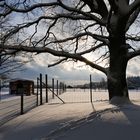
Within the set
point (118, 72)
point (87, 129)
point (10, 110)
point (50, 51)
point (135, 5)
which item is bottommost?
point (87, 129)

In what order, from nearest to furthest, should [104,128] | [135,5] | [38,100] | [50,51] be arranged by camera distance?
[104,128], [135,5], [50,51], [38,100]

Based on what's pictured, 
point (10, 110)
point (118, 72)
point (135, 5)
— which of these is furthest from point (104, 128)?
point (10, 110)

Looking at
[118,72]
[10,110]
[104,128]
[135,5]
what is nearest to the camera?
[104,128]

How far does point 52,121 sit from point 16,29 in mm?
9966

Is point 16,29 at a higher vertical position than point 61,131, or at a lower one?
higher

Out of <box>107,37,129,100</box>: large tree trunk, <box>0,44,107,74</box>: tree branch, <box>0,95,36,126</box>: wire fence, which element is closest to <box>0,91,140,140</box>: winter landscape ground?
<box>0,95,36,126</box>: wire fence

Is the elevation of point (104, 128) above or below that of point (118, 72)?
below

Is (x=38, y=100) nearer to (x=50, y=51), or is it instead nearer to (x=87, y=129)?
(x=50, y=51)

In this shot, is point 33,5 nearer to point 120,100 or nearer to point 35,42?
point 35,42

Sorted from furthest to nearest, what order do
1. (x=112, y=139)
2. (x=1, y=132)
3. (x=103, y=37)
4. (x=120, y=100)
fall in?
1. (x=103, y=37)
2. (x=120, y=100)
3. (x=1, y=132)
4. (x=112, y=139)

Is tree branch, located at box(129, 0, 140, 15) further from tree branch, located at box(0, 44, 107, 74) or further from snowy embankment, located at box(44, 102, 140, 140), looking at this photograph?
snowy embankment, located at box(44, 102, 140, 140)

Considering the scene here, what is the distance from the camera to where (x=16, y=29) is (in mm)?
21781

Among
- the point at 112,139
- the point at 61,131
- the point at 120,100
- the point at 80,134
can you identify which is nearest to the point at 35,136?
the point at 61,131

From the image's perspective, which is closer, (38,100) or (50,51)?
(50,51)
